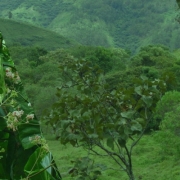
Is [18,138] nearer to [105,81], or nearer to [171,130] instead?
[105,81]

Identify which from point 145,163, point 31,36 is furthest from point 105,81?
point 31,36

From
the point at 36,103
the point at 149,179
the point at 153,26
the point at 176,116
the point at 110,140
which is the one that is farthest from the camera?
the point at 153,26

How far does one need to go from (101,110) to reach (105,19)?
3759 cm

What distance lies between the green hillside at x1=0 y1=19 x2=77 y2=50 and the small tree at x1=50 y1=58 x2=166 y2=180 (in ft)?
84.6

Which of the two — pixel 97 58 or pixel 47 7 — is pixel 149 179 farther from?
pixel 47 7

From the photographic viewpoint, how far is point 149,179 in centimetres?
884

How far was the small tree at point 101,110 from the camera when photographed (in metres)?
1.10

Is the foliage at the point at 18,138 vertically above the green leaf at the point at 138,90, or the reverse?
the foliage at the point at 18,138

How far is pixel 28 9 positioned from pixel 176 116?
105 ft

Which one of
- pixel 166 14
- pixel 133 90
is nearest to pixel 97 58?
pixel 133 90

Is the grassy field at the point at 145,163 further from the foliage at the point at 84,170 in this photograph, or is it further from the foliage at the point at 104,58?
the foliage at the point at 84,170

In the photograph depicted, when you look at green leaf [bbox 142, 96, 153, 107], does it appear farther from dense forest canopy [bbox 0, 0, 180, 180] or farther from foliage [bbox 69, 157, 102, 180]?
foliage [bbox 69, 157, 102, 180]

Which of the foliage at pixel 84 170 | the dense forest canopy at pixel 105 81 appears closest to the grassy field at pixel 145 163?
the dense forest canopy at pixel 105 81

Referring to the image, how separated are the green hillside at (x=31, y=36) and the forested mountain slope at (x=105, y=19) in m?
5.18
